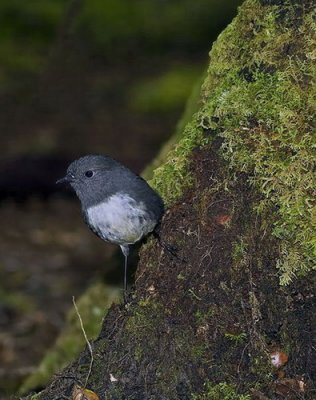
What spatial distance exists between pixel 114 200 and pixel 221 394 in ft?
4.30

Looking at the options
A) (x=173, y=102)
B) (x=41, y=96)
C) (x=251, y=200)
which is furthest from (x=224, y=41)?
(x=41, y=96)

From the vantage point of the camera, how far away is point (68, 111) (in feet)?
52.9

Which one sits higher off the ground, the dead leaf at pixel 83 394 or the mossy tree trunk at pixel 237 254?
the mossy tree trunk at pixel 237 254

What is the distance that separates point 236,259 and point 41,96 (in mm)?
12646

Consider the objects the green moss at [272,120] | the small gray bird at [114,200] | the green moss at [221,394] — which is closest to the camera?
the green moss at [221,394]

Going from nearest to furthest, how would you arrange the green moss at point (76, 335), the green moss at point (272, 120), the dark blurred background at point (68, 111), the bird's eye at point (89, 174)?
the green moss at point (272, 120)
the bird's eye at point (89, 174)
the green moss at point (76, 335)
the dark blurred background at point (68, 111)

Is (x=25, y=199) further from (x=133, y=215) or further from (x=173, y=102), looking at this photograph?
(x=133, y=215)

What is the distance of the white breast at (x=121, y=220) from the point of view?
4.43m

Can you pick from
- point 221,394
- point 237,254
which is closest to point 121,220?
point 237,254

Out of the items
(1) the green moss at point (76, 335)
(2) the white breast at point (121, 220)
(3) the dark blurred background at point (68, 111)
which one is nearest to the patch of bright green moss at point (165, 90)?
(3) the dark blurred background at point (68, 111)

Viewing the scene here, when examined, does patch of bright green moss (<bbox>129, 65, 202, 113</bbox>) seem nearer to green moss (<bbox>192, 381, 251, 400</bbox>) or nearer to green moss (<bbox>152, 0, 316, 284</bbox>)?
green moss (<bbox>152, 0, 316, 284</bbox>)

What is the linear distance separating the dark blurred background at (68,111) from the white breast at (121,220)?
4.66 meters

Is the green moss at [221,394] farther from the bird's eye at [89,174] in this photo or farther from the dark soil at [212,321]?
the bird's eye at [89,174]

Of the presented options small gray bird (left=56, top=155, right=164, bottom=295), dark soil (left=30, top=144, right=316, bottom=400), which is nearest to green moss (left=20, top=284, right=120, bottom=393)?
small gray bird (left=56, top=155, right=164, bottom=295)
